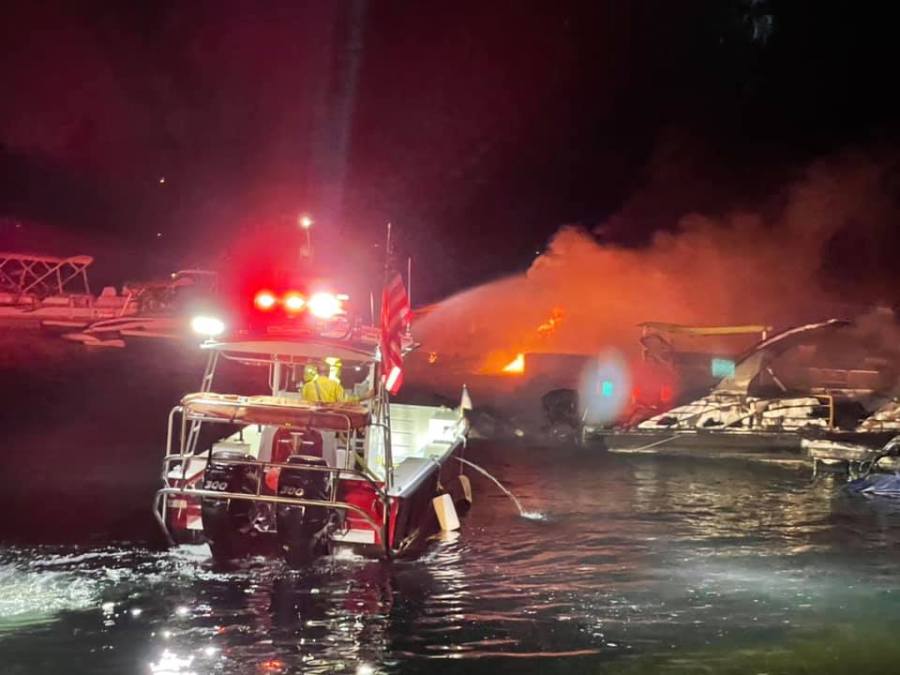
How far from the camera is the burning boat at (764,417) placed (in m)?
15.9

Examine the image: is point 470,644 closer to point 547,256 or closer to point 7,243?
point 547,256

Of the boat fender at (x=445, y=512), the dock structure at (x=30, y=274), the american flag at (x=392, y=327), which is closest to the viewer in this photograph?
the american flag at (x=392, y=327)

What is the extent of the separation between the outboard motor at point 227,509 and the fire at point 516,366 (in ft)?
46.3

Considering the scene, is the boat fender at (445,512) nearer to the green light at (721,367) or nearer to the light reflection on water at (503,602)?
the light reflection on water at (503,602)

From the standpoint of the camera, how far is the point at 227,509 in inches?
325

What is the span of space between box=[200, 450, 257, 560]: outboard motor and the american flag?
163 cm

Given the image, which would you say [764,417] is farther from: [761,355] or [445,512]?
[445,512]

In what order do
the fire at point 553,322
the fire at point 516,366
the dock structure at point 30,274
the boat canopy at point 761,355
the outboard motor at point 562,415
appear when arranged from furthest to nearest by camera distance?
the dock structure at point 30,274, the fire at point 553,322, the fire at point 516,366, the outboard motor at point 562,415, the boat canopy at point 761,355

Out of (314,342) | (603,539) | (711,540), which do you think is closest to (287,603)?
(314,342)

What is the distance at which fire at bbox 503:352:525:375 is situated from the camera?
22.5 m

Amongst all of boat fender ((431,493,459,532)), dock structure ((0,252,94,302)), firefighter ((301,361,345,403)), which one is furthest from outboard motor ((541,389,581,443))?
dock structure ((0,252,94,302))

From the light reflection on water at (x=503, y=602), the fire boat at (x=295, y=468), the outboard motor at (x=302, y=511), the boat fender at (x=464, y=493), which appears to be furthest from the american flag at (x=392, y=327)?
the boat fender at (x=464, y=493)

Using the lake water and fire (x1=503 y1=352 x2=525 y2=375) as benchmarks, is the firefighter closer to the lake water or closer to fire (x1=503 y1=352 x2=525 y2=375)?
the lake water

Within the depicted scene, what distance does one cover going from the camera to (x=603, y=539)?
410 inches
